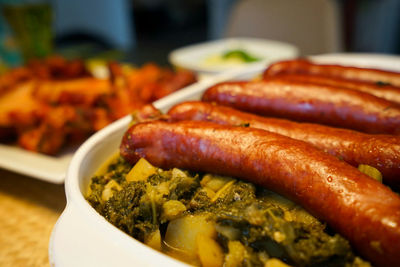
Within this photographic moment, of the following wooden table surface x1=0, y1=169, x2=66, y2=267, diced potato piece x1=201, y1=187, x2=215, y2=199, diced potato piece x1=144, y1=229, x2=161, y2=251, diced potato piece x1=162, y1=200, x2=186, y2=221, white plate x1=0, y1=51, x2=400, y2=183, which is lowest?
wooden table surface x1=0, y1=169, x2=66, y2=267

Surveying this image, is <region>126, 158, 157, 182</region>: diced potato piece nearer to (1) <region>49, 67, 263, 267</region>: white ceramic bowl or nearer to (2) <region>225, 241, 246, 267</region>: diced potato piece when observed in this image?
(1) <region>49, 67, 263, 267</region>: white ceramic bowl

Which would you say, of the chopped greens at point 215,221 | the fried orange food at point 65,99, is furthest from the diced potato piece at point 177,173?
the fried orange food at point 65,99

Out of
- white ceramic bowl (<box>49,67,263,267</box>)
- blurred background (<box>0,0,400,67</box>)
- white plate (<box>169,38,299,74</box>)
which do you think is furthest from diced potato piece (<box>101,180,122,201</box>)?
blurred background (<box>0,0,400,67</box>)

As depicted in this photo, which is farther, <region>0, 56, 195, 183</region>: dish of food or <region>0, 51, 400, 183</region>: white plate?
<region>0, 56, 195, 183</region>: dish of food

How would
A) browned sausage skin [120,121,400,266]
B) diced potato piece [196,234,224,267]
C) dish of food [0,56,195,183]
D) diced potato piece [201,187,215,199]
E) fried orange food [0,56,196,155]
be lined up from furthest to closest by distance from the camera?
fried orange food [0,56,196,155], dish of food [0,56,195,183], diced potato piece [201,187,215,199], diced potato piece [196,234,224,267], browned sausage skin [120,121,400,266]

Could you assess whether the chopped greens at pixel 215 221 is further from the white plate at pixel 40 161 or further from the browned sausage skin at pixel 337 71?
the browned sausage skin at pixel 337 71

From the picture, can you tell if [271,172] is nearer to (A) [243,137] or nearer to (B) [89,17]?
(A) [243,137]

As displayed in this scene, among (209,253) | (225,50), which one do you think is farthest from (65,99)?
(225,50)
